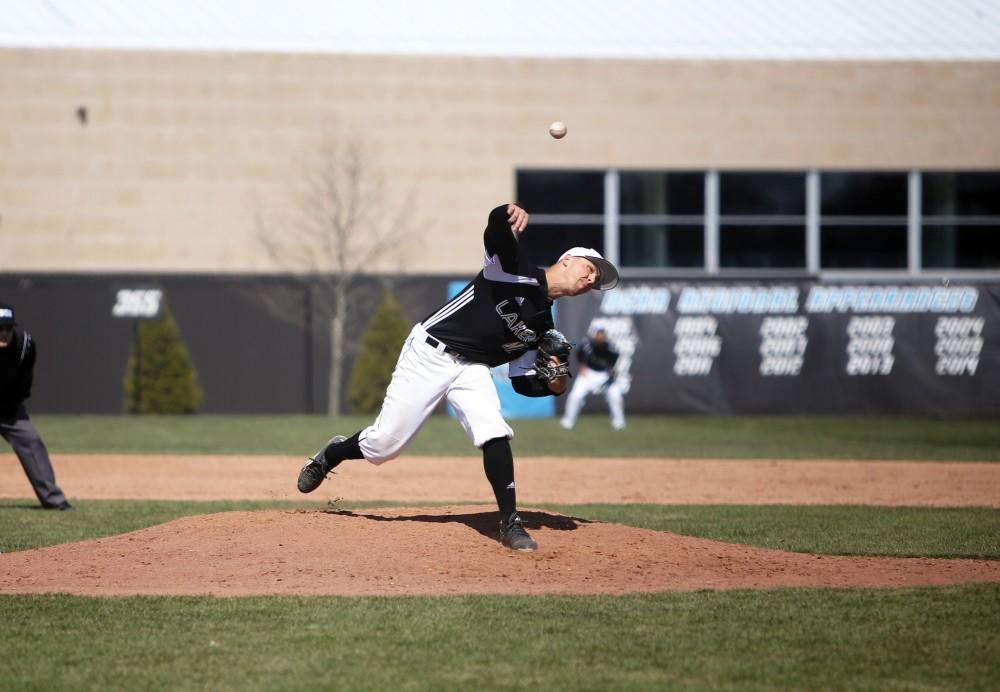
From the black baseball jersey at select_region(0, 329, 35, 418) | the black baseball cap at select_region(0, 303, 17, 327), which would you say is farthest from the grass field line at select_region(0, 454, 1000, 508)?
the black baseball cap at select_region(0, 303, 17, 327)

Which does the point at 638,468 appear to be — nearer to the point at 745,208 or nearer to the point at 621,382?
the point at 621,382

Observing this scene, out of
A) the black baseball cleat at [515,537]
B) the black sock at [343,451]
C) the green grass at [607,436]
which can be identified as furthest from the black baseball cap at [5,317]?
the green grass at [607,436]

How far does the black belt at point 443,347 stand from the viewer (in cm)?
739

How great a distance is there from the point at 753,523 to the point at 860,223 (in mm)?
19615

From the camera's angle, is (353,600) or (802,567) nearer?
(353,600)

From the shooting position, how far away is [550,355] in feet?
24.0

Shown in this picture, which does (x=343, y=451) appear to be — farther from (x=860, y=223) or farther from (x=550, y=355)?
(x=860, y=223)

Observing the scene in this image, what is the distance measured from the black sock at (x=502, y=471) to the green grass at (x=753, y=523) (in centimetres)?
146

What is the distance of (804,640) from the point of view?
5.59m

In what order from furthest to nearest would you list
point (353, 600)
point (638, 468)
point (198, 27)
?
point (198, 27) < point (638, 468) < point (353, 600)

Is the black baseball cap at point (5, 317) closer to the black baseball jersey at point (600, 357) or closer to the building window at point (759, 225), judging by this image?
the black baseball jersey at point (600, 357)

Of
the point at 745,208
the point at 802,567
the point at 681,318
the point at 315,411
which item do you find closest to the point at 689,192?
the point at 745,208

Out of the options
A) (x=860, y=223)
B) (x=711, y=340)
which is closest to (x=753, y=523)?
(x=711, y=340)

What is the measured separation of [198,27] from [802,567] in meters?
23.2
